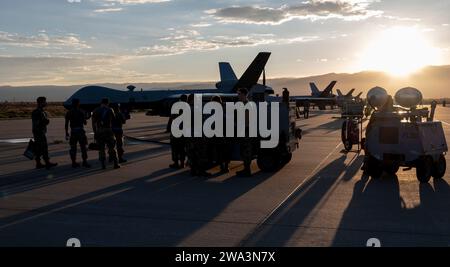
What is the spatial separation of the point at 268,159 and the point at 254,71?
1976 cm

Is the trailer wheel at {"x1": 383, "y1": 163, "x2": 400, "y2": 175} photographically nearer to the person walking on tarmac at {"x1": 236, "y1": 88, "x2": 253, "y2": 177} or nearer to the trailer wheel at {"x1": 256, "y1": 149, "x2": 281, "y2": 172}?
the trailer wheel at {"x1": 256, "y1": 149, "x2": 281, "y2": 172}

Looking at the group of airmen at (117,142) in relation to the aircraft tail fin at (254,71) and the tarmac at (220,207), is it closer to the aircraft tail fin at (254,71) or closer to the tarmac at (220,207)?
the tarmac at (220,207)

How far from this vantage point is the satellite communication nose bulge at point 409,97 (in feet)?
42.3

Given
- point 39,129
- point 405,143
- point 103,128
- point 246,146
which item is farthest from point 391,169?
point 39,129

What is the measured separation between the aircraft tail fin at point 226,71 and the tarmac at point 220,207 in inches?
1061

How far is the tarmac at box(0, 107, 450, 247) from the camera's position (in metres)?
6.88

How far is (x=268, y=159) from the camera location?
42.7 feet

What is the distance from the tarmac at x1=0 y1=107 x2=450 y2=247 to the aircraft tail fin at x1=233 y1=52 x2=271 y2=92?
59.5 feet

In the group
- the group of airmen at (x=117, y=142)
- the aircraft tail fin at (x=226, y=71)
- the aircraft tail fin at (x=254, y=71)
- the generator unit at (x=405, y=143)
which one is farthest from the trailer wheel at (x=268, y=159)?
the aircraft tail fin at (x=226, y=71)

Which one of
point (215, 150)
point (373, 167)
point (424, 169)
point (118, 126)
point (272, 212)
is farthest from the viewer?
point (118, 126)

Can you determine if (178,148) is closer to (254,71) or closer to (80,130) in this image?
(80,130)

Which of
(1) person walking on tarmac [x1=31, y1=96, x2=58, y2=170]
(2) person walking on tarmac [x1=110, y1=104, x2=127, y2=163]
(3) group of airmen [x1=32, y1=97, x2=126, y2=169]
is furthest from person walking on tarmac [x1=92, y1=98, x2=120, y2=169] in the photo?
(1) person walking on tarmac [x1=31, y1=96, x2=58, y2=170]

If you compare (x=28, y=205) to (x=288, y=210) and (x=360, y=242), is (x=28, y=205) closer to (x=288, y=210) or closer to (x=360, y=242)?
(x=288, y=210)
